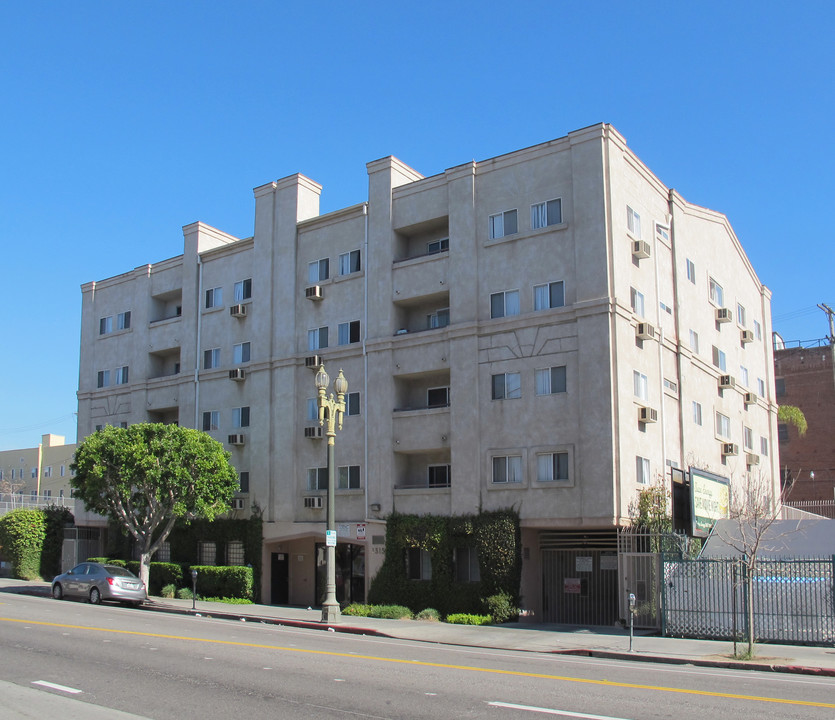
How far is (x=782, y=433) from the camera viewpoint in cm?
6294

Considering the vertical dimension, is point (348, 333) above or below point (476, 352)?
above

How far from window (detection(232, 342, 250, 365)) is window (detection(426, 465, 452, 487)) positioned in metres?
10.8

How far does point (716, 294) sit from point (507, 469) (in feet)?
49.8

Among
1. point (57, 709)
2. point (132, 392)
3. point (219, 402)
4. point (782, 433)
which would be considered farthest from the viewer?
point (782, 433)

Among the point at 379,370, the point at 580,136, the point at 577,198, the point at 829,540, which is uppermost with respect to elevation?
the point at 580,136

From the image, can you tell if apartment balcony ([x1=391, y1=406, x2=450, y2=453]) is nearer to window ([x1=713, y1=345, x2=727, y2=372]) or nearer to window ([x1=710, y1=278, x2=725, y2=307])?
window ([x1=713, y1=345, x2=727, y2=372])

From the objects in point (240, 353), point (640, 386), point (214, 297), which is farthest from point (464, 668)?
point (214, 297)

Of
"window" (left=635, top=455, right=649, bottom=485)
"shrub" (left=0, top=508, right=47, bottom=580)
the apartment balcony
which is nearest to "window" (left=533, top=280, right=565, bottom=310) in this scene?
the apartment balcony

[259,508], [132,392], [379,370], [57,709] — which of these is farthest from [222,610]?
[57,709]

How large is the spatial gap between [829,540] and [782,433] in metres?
38.5

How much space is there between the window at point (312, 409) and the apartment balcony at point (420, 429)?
4452mm

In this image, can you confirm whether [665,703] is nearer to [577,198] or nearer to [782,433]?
[577,198]

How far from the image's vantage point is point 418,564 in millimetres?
31594

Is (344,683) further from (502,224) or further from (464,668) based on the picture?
(502,224)
